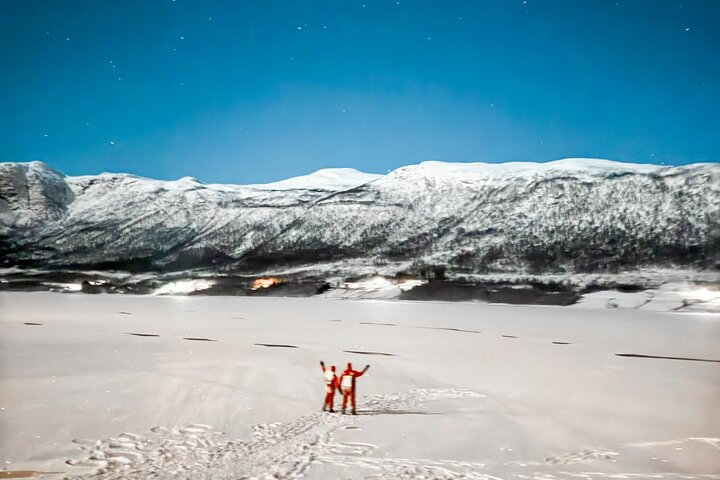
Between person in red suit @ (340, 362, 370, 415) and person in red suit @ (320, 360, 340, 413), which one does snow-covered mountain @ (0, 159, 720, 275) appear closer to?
person in red suit @ (340, 362, 370, 415)

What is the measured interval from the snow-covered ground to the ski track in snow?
37 millimetres

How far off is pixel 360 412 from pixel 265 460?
13.0ft

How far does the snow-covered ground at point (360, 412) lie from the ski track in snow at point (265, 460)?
37 mm

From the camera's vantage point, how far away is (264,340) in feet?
88.8

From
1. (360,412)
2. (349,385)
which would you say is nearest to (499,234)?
(360,412)

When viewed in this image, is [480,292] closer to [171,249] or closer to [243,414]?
[243,414]

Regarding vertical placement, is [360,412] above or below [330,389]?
below

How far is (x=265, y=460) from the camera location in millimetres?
8586

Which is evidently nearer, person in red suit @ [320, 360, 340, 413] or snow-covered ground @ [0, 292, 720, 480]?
snow-covered ground @ [0, 292, 720, 480]

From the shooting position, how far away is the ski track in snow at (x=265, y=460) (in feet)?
26.2

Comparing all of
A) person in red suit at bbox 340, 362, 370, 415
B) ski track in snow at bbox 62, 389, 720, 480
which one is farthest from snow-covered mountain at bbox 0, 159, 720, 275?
ski track in snow at bbox 62, 389, 720, 480

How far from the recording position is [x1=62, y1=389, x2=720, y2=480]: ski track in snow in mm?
7988

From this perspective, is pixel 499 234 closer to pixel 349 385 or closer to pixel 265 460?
pixel 349 385

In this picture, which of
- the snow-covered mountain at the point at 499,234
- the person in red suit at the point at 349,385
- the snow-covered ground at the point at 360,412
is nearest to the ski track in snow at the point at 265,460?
the snow-covered ground at the point at 360,412
